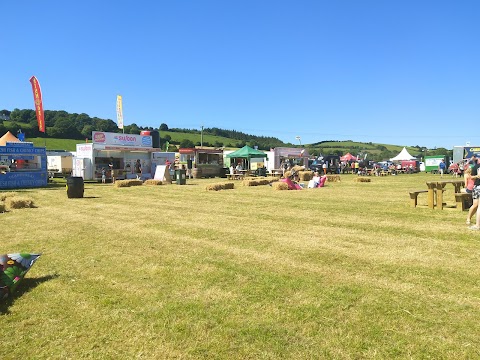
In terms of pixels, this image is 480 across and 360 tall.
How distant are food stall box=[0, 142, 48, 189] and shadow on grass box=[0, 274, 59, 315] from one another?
19.8 metres

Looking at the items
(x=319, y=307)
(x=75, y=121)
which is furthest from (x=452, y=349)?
(x=75, y=121)

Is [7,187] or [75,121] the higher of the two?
[75,121]

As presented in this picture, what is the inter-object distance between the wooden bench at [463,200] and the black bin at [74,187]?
14029 mm

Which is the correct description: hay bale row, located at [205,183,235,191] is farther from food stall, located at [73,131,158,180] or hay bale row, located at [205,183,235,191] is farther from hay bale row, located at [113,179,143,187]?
food stall, located at [73,131,158,180]

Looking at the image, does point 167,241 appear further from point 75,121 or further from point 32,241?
point 75,121

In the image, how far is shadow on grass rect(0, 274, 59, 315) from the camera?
12.4ft

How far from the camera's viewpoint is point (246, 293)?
4.04 meters

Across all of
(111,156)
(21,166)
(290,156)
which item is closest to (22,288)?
(21,166)

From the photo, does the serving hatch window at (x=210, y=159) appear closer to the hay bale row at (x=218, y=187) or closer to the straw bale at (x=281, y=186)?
the hay bale row at (x=218, y=187)

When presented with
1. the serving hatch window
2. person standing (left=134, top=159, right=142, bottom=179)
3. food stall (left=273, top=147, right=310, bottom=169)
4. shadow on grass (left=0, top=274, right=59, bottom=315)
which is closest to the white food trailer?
person standing (left=134, top=159, right=142, bottom=179)

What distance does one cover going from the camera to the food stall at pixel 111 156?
1115 inches

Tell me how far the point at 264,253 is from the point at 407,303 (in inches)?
95.8

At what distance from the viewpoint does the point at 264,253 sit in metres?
5.75

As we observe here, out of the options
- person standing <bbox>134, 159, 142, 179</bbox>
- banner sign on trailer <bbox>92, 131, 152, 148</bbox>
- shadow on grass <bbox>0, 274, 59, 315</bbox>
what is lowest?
shadow on grass <bbox>0, 274, 59, 315</bbox>
